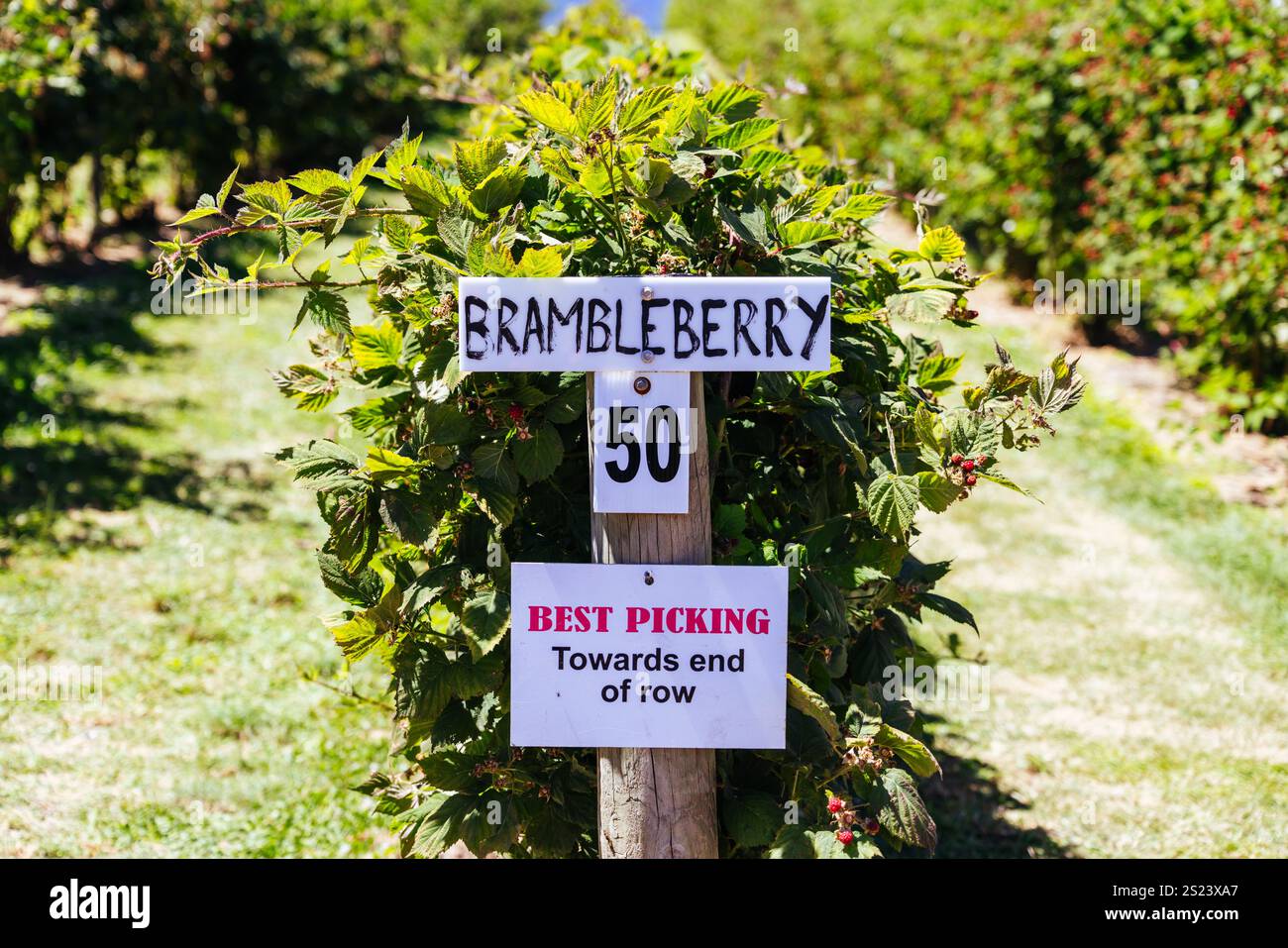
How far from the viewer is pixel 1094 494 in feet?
20.3

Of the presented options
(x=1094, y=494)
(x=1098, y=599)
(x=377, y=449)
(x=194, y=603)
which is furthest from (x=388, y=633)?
(x=1094, y=494)

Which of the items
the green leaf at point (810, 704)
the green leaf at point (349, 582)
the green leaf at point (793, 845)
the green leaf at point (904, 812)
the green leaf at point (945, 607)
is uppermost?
the green leaf at point (349, 582)

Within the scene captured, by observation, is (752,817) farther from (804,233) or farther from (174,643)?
(174,643)

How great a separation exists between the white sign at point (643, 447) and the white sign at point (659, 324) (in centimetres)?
4

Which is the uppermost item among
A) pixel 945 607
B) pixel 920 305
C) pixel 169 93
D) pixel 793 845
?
pixel 169 93

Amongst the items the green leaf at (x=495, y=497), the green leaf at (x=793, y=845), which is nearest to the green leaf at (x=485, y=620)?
the green leaf at (x=495, y=497)

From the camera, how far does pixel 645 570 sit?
6.36 ft

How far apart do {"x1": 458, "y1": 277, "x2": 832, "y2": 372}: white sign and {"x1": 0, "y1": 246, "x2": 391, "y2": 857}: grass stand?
1432 mm

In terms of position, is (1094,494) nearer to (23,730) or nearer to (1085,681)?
(1085,681)

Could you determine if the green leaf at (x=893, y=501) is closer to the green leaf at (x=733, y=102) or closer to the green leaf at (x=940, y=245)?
the green leaf at (x=940, y=245)

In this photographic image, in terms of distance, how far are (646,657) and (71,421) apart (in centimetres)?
533

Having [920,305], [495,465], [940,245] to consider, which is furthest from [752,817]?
[940,245]

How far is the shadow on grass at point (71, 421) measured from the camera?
5.40 meters

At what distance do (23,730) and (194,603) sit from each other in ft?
3.19
